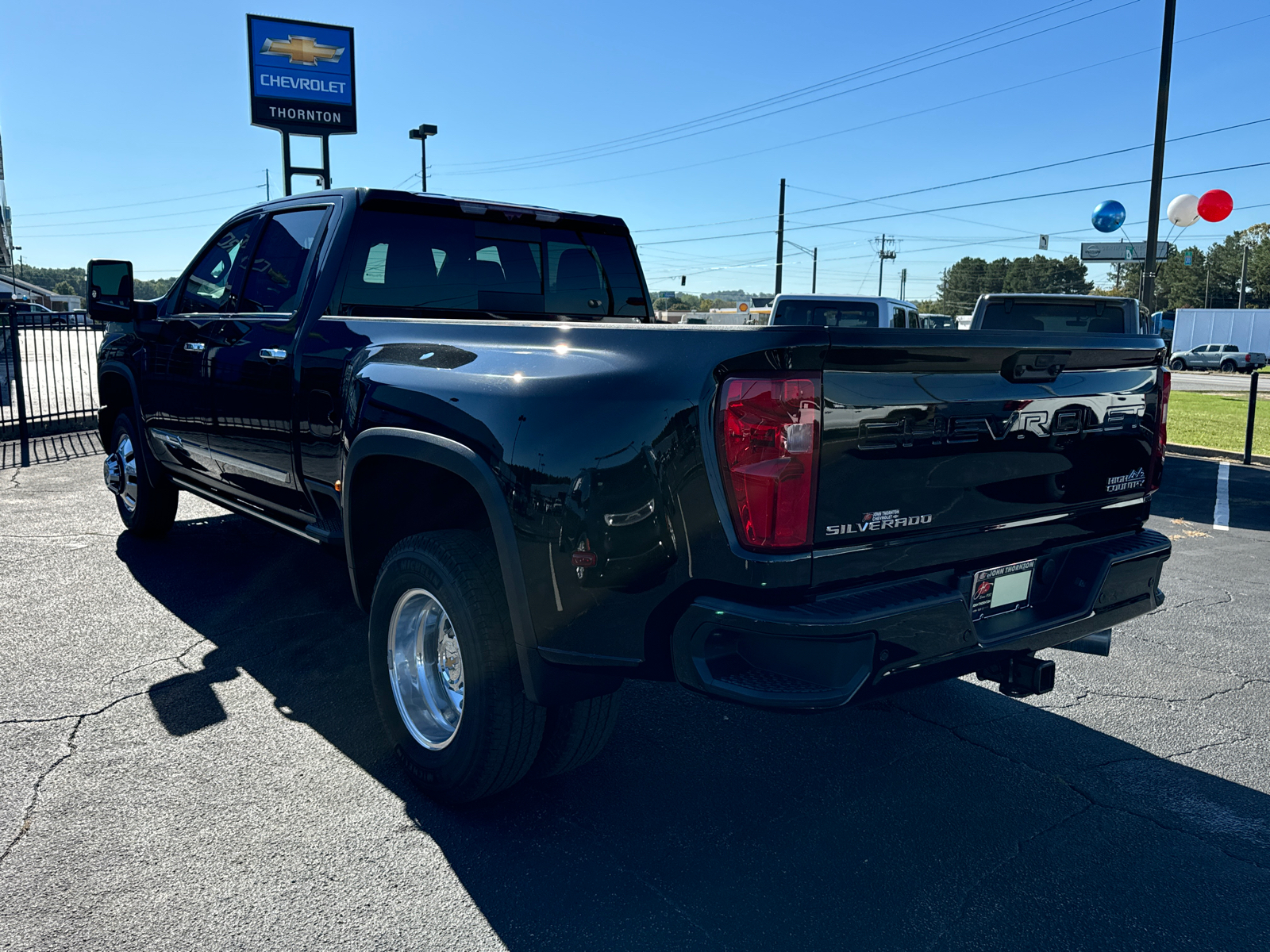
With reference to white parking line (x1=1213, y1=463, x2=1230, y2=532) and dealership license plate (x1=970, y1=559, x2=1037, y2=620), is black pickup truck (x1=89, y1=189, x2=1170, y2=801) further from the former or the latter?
white parking line (x1=1213, y1=463, x2=1230, y2=532)

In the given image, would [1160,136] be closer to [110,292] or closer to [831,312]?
Answer: [831,312]

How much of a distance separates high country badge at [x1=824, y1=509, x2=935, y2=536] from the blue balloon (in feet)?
90.3

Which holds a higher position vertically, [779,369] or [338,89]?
[338,89]

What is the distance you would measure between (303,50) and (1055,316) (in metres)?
24.0

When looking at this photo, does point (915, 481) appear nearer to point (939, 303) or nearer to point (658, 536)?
point (658, 536)

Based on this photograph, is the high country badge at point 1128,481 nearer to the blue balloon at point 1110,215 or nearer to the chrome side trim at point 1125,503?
the chrome side trim at point 1125,503

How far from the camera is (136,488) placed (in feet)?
20.2

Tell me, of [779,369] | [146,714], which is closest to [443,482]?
[779,369]

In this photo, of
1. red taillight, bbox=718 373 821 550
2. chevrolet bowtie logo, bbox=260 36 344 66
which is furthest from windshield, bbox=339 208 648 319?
chevrolet bowtie logo, bbox=260 36 344 66

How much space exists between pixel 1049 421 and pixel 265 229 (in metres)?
3.66

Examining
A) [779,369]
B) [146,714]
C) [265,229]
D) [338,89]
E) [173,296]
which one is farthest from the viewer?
[338,89]

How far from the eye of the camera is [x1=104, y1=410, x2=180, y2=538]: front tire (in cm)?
599

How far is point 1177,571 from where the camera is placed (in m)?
6.18

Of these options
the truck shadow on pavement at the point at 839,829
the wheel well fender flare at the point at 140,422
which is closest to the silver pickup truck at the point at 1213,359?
the truck shadow on pavement at the point at 839,829
